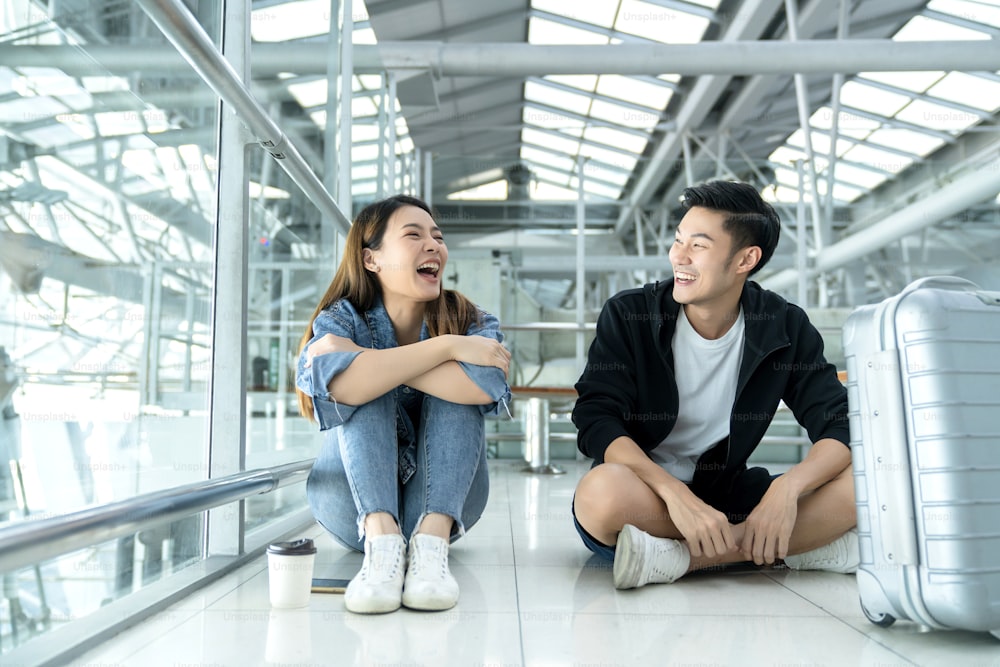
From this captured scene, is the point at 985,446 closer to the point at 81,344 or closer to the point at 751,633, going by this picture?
the point at 751,633

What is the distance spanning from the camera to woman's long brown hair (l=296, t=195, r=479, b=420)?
141 centimetres

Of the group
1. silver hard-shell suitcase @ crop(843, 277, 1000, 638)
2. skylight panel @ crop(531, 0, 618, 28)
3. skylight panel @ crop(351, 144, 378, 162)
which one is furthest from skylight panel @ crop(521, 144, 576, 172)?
silver hard-shell suitcase @ crop(843, 277, 1000, 638)

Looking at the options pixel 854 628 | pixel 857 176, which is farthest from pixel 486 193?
pixel 854 628

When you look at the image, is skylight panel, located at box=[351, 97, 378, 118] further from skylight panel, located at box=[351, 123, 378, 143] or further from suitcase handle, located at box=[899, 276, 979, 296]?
suitcase handle, located at box=[899, 276, 979, 296]

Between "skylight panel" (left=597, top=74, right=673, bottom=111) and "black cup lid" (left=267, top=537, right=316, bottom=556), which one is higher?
"skylight panel" (left=597, top=74, right=673, bottom=111)

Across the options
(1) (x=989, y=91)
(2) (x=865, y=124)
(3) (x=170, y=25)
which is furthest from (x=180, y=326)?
(2) (x=865, y=124)

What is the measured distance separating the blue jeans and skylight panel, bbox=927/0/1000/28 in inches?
216

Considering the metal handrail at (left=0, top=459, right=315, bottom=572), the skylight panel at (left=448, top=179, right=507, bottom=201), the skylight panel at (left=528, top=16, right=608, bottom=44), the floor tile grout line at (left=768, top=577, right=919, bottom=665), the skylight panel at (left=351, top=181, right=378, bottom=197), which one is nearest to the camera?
the metal handrail at (left=0, top=459, right=315, bottom=572)

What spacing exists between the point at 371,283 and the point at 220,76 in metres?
0.46

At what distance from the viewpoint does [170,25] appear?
35.5 inches

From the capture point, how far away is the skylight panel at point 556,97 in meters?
6.85

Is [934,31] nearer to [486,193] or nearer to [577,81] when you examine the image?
[577,81]

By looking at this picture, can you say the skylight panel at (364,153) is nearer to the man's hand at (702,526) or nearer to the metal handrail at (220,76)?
the metal handrail at (220,76)

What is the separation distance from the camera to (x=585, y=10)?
5.71 meters
